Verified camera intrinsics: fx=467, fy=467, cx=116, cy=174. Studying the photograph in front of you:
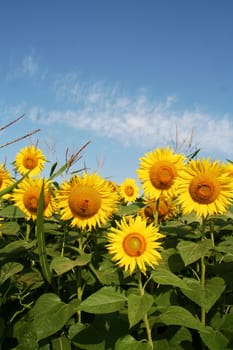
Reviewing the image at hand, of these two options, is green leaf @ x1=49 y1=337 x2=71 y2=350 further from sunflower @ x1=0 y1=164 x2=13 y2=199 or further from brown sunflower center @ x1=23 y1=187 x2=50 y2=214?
sunflower @ x1=0 y1=164 x2=13 y2=199

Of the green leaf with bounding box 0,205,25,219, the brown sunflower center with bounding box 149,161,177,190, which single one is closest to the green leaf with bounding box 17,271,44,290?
the green leaf with bounding box 0,205,25,219

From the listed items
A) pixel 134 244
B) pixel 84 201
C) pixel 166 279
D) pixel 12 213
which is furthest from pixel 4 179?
pixel 166 279

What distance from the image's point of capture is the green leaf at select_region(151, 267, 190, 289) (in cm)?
251

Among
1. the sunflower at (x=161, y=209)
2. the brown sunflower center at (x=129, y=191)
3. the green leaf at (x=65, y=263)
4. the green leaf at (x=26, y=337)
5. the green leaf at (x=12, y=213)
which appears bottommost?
the green leaf at (x=26, y=337)

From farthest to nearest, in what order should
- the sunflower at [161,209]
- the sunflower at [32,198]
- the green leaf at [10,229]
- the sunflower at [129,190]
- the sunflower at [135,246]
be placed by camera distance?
the sunflower at [129,190] < the sunflower at [161,209] < the sunflower at [32,198] < the green leaf at [10,229] < the sunflower at [135,246]

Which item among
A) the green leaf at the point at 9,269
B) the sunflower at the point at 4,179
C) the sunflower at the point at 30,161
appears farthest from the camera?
the sunflower at the point at 30,161

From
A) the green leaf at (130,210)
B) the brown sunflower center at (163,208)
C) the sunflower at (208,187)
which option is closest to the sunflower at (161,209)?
the brown sunflower center at (163,208)

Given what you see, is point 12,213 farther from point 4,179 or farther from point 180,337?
point 180,337

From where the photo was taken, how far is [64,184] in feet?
10.8

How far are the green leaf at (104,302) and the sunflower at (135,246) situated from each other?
6.4 inches

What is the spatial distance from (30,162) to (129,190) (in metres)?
1.49

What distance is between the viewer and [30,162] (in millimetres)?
5809

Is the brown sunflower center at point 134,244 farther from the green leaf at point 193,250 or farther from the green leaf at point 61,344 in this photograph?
the green leaf at point 61,344

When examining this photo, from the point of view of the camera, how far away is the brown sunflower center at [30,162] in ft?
19.0
